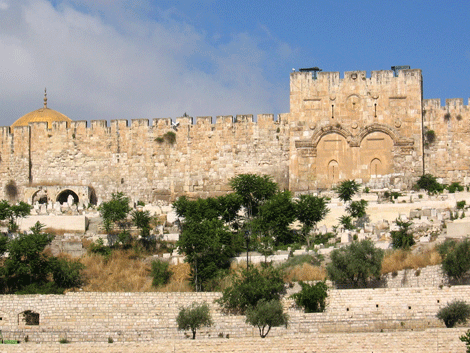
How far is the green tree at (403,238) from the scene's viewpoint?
25047 mm

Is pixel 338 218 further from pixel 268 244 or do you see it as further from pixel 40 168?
pixel 40 168

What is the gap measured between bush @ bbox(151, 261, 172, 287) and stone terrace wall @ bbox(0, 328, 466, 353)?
196 inches

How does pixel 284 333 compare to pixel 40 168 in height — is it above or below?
below

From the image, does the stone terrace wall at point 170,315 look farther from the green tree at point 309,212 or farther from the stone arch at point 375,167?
the stone arch at point 375,167

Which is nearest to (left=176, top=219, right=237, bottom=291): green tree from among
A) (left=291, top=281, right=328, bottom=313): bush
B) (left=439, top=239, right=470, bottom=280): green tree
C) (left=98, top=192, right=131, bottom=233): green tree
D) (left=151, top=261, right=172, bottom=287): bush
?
(left=151, top=261, right=172, bottom=287): bush

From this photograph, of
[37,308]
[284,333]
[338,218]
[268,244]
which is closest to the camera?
[284,333]

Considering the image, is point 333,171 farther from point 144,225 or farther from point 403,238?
point 144,225

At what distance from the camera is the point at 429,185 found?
101 ft

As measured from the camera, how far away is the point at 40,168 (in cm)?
3447

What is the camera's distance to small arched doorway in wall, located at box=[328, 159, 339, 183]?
3180 centimetres

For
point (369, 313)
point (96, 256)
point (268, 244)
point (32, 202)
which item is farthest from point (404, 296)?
point (32, 202)

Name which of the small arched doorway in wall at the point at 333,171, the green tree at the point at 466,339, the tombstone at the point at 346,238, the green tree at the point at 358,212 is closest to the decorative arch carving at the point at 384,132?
the small arched doorway in wall at the point at 333,171

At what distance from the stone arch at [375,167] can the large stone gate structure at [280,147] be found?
35 mm

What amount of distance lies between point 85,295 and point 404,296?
7.98 m
